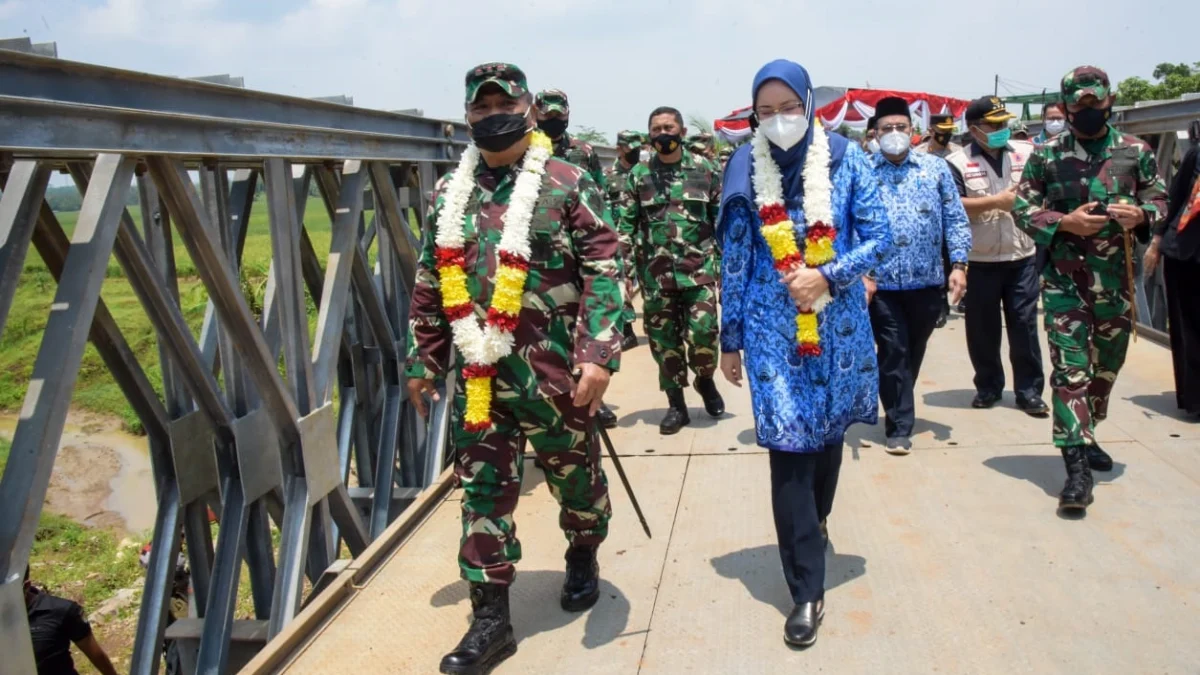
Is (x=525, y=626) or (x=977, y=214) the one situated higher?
(x=977, y=214)

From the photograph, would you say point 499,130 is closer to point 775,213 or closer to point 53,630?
point 775,213

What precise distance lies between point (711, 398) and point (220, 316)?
3320mm

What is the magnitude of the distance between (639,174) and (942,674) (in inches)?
147

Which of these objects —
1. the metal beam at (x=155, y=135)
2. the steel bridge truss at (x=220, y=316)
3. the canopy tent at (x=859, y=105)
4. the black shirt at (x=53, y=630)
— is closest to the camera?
the metal beam at (x=155, y=135)

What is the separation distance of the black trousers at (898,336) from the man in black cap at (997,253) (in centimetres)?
78

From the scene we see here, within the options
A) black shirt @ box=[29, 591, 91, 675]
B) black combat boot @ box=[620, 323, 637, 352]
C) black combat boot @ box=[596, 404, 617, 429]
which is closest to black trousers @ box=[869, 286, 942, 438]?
black combat boot @ box=[620, 323, 637, 352]

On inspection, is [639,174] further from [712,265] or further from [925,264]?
[925,264]

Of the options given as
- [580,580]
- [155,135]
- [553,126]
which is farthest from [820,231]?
[553,126]

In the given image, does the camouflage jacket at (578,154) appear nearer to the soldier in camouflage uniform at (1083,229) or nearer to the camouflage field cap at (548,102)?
the camouflage field cap at (548,102)

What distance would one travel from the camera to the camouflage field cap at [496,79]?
3324 millimetres

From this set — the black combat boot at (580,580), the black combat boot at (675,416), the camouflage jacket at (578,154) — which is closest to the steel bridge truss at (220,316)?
the camouflage jacket at (578,154)

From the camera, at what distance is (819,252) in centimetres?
337

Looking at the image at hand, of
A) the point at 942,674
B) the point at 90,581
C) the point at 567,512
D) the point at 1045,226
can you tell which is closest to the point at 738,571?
the point at 567,512

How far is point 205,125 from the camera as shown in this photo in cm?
340
